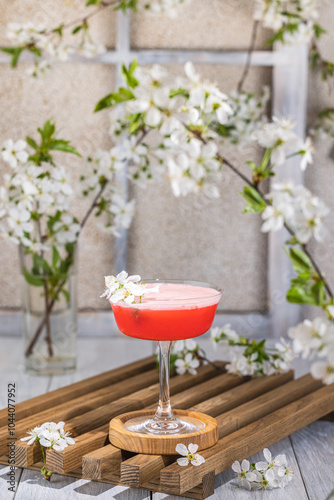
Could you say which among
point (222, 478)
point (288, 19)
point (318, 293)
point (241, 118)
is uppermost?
point (288, 19)

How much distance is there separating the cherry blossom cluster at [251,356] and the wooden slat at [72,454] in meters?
0.44

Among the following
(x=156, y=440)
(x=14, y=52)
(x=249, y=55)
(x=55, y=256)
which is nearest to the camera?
(x=156, y=440)

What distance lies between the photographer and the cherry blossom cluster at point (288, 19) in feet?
5.84

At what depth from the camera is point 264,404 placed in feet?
4.12

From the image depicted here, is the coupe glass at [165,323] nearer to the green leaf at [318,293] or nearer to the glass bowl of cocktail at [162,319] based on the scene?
the glass bowl of cocktail at [162,319]

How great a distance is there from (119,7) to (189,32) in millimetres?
221

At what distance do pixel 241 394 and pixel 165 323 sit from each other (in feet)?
1.12

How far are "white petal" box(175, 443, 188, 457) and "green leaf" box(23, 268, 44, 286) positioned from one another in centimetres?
71

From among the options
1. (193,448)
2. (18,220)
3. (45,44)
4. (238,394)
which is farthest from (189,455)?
(45,44)

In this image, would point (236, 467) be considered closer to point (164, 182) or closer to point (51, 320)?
point (51, 320)

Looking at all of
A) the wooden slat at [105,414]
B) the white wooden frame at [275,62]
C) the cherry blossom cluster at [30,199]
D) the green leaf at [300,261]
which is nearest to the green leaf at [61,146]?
the cherry blossom cluster at [30,199]

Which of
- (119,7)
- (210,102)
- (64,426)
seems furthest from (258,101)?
(64,426)

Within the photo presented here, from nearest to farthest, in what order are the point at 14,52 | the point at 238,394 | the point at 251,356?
1. the point at 238,394
2. the point at 251,356
3. the point at 14,52

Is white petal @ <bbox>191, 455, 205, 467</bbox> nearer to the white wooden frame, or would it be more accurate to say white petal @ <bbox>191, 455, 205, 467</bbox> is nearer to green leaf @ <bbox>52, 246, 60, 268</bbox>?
green leaf @ <bbox>52, 246, 60, 268</bbox>
